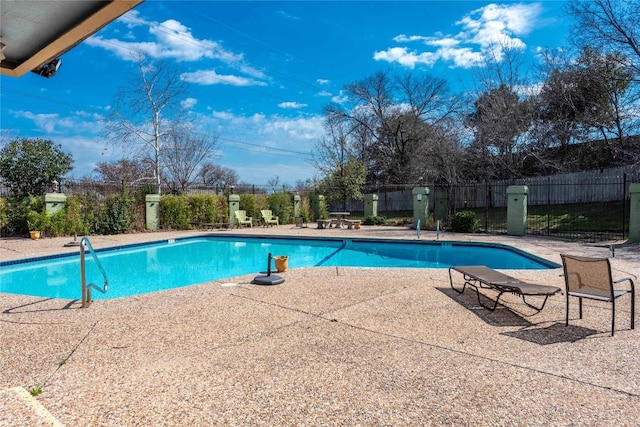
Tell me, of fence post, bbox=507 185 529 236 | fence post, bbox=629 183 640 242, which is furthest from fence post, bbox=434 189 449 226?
fence post, bbox=629 183 640 242

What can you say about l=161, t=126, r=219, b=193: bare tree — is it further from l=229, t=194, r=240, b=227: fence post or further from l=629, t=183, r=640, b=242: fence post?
l=629, t=183, r=640, b=242: fence post

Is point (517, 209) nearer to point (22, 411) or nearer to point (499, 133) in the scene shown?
point (499, 133)

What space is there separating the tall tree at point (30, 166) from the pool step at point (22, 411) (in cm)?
1443

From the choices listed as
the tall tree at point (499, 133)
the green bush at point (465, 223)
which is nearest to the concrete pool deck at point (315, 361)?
the green bush at point (465, 223)

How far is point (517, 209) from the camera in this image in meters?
14.0

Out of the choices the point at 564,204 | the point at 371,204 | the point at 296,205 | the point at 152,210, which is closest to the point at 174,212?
the point at 152,210

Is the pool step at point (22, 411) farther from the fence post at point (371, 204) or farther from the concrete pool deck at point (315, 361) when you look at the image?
the fence post at point (371, 204)

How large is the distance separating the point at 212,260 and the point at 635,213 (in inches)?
492

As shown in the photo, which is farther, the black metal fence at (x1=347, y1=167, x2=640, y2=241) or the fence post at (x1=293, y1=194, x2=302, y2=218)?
the fence post at (x1=293, y1=194, x2=302, y2=218)

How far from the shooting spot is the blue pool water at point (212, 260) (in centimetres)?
840

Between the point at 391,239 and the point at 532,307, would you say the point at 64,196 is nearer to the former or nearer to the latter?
the point at 391,239

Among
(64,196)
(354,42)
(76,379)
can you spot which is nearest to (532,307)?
(76,379)

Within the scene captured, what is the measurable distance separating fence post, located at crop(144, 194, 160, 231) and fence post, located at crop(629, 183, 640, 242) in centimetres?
1688

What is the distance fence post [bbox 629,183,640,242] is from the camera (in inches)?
444
